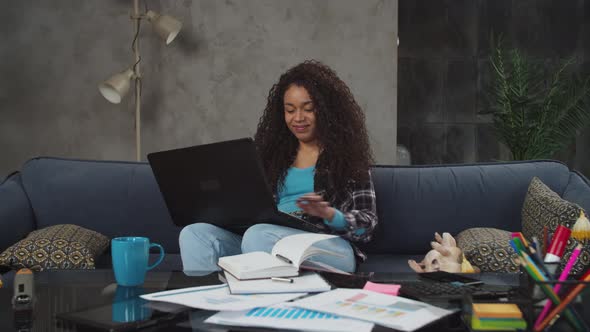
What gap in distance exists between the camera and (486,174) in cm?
237

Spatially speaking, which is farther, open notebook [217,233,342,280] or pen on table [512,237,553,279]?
open notebook [217,233,342,280]

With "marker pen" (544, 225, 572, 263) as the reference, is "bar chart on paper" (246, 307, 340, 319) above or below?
below

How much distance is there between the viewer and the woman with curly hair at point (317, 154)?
191 centimetres

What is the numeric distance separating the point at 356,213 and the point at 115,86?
5.61ft

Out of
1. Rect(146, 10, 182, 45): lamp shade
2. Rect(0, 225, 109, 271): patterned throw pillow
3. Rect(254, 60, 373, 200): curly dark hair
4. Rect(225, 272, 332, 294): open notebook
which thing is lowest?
Rect(0, 225, 109, 271): patterned throw pillow

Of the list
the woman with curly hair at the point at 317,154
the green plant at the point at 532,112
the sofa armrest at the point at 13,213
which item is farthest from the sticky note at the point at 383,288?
the green plant at the point at 532,112

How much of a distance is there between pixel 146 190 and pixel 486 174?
1323 mm

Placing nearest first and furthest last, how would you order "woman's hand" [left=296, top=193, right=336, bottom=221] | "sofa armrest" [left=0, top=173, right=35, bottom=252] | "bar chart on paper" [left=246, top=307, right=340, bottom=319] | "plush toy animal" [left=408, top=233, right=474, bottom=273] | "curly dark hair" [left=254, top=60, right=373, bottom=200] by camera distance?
1. "bar chart on paper" [left=246, top=307, right=340, bottom=319]
2. "woman's hand" [left=296, top=193, right=336, bottom=221]
3. "plush toy animal" [left=408, top=233, right=474, bottom=273]
4. "curly dark hair" [left=254, top=60, right=373, bottom=200]
5. "sofa armrest" [left=0, top=173, right=35, bottom=252]

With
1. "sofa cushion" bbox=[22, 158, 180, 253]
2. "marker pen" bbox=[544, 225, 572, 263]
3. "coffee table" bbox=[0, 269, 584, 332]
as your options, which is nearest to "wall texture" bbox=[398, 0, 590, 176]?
"sofa cushion" bbox=[22, 158, 180, 253]

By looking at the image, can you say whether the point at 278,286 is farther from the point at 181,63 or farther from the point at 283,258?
the point at 181,63

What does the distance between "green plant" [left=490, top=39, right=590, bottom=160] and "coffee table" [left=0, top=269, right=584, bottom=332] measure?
2340 millimetres

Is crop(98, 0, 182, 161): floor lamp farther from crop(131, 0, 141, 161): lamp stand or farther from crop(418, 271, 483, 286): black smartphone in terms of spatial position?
crop(418, 271, 483, 286): black smartphone

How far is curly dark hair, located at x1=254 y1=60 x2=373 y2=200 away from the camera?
2.05 meters

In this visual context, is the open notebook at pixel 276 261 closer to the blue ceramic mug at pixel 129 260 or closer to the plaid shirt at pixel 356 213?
the blue ceramic mug at pixel 129 260
